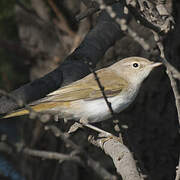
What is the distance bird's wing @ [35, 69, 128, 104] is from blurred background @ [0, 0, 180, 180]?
97cm

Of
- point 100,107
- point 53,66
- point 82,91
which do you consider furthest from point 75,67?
point 53,66

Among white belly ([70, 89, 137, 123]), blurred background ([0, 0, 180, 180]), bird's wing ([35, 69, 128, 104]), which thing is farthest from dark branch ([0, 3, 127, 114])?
blurred background ([0, 0, 180, 180])

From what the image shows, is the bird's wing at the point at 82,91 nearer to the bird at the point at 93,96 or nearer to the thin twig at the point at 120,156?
the bird at the point at 93,96

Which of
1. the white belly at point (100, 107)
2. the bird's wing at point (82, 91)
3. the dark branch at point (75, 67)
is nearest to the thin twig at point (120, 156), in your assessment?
the white belly at point (100, 107)

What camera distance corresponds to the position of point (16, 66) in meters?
6.35

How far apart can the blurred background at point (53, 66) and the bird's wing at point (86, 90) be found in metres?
0.97

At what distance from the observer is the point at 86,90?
365 centimetres

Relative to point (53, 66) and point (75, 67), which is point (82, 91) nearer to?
point (75, 67)

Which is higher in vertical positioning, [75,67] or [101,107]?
[75,67]

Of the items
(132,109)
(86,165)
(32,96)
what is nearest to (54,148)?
(132,109)

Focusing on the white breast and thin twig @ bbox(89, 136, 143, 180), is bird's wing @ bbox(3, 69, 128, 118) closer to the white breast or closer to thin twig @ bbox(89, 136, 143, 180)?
the white breast

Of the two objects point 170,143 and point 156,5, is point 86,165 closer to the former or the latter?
point 156,5

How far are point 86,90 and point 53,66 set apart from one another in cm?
221

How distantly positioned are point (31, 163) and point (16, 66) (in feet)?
5.59
